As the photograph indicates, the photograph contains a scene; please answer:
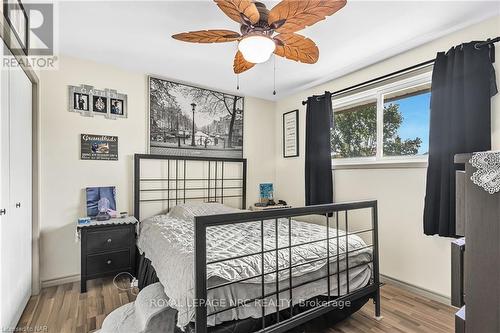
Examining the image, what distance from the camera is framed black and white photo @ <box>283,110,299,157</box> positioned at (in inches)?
158

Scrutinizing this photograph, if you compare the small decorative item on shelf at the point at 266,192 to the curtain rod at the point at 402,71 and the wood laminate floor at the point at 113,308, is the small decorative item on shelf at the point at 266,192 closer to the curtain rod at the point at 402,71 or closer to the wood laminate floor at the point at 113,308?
the curtain rod at the point at 402,71

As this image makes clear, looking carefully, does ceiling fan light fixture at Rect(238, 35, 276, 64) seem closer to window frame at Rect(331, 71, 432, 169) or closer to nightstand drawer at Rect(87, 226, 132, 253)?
window frame at Rect(331, 71, 432, 169)

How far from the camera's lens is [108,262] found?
2635 mm

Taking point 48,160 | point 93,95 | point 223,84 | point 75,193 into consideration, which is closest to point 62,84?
point 93,95

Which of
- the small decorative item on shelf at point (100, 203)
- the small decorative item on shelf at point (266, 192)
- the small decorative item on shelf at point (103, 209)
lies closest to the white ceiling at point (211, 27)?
the small decorative item on shelf at point (100, 203)

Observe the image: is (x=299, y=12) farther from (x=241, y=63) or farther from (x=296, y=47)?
(x=241, y=63)

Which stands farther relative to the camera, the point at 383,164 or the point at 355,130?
the point at 355,130

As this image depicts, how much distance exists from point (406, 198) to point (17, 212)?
347 cm

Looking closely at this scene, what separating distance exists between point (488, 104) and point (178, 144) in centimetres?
320

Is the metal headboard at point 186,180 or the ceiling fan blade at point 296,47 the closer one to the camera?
the ceiling fan blade at point 296,47

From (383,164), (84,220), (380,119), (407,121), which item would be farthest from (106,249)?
(407,121)

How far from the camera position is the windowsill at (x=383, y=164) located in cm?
254

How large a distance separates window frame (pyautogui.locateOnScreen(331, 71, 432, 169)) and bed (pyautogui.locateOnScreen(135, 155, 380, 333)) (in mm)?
911

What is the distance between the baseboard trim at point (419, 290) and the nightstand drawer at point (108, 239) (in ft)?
9.24
